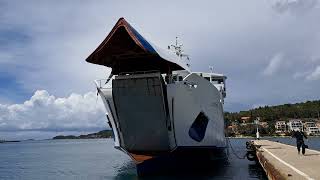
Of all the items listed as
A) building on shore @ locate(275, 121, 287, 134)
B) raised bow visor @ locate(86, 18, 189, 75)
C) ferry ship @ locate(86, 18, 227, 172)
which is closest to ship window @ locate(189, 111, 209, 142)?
ferry ship @ locate(86, 18, 227, 172)

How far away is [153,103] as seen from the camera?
2414 centimetres

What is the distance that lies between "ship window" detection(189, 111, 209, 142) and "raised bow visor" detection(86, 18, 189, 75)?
390cm

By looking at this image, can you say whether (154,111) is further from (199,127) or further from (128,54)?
(199,127)

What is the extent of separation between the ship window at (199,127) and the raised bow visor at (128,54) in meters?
3.90

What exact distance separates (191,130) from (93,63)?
25.6 feet

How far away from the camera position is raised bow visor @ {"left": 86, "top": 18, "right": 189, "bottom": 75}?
20906 mm

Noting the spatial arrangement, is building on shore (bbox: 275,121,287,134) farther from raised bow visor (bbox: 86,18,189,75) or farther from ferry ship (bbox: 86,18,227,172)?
raised bow visor (bbox: 86,18,189,75)

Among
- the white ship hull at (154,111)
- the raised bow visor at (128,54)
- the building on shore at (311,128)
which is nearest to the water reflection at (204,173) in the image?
the white ship hull at (154,111)

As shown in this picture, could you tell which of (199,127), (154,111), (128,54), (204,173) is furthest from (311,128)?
(128,54)

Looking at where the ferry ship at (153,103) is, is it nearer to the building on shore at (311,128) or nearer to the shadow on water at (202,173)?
the shadow on water at (202,173)

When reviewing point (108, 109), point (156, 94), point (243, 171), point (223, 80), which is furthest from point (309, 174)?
point (223, 80)

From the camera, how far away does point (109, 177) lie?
105ft

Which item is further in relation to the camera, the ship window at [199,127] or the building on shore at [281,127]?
the building on shore at [281,127]

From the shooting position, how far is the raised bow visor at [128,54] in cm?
2091
